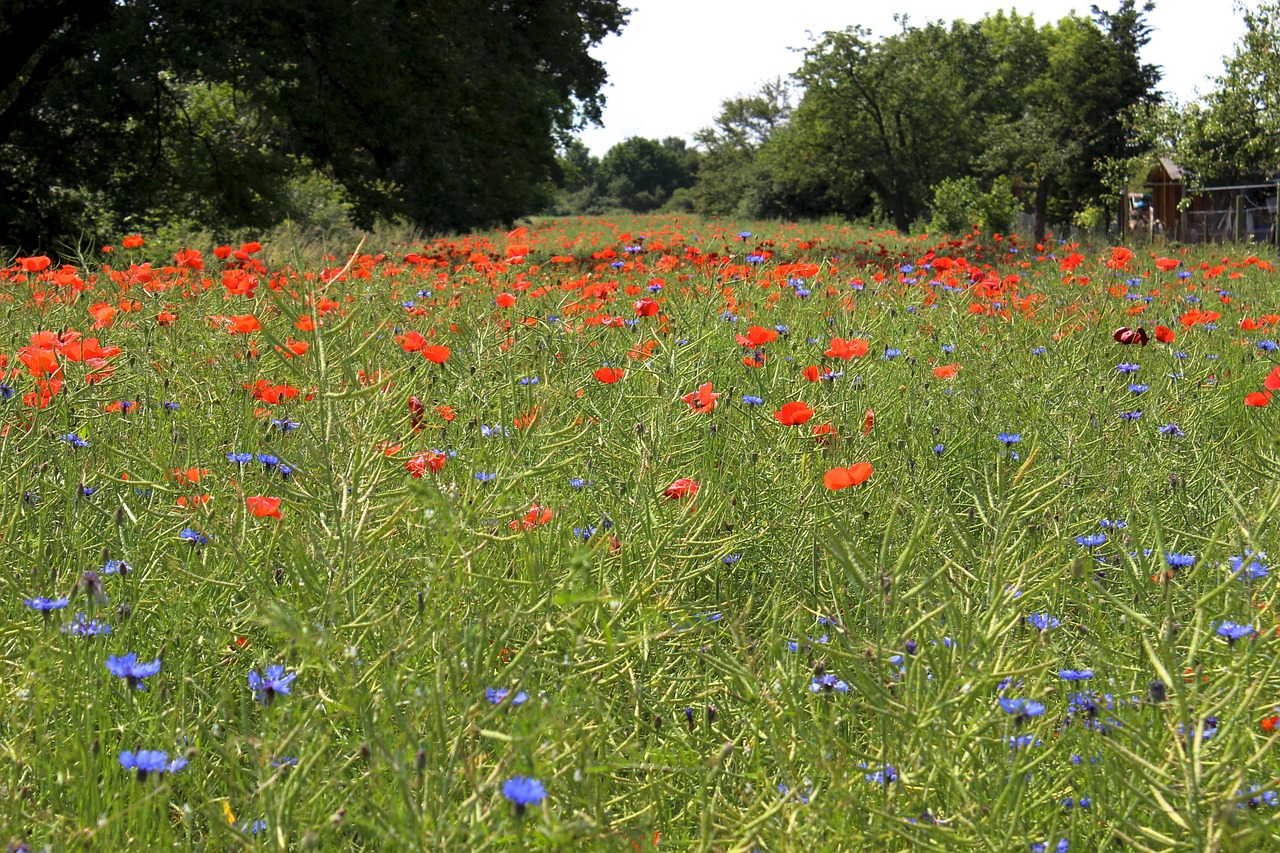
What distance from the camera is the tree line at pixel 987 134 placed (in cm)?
2234

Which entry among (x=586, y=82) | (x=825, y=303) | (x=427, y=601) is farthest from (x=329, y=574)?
(x=586, y=82)

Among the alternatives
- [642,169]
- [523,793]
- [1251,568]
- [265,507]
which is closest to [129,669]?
[265,507]

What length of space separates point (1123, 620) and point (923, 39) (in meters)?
39.4

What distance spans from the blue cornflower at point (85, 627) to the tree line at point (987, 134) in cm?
2403

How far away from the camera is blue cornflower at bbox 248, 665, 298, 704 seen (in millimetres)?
1258

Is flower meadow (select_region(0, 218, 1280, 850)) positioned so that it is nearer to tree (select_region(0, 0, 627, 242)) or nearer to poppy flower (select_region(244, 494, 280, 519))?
poppy flower (select_region(244, 494, 280, 519))

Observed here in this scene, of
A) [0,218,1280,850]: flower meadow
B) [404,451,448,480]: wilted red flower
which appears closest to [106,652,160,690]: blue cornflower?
[0,218,1280,850]: flower meadow

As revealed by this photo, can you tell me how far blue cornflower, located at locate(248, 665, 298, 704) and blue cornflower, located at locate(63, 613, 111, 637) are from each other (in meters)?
0.22

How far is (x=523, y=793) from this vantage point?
0.82 meters

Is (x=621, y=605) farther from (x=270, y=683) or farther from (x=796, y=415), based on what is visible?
(x=796, y=415)

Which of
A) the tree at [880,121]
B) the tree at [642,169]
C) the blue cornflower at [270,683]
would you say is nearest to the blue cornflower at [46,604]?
the blue cornflower at [270,683]

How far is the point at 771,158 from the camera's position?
36938 mm

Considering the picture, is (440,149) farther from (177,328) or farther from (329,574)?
(329,574)

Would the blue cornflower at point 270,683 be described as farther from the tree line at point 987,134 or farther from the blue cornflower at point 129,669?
the tree line at point 987,134
